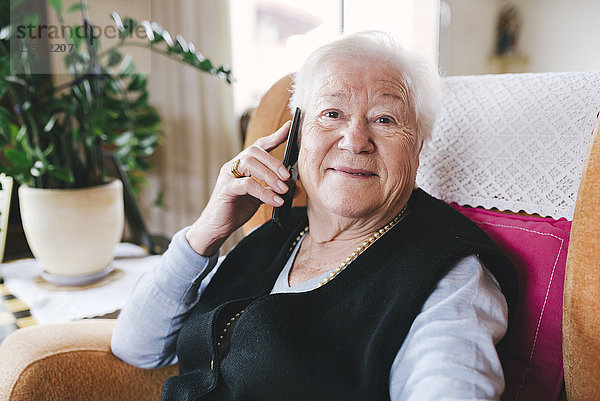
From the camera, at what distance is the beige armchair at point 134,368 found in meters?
0.65

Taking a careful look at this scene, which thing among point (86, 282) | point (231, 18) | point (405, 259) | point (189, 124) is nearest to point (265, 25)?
point (231, 18)

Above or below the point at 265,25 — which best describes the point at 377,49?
below

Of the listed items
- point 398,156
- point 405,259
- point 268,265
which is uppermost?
point 398,156

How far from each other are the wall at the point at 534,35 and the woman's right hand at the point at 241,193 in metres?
4.05

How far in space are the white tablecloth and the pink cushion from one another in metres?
1.03

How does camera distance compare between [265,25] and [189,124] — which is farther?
[265,25]

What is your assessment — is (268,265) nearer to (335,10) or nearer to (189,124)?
(189,124)

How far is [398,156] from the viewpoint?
3.08 ft

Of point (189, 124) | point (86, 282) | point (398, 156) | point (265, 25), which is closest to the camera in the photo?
point (398, 156)

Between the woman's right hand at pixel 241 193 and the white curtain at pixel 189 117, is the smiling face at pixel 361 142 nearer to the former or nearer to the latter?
the woman's right hand at pixel 241 193

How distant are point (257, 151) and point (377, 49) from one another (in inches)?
12.4

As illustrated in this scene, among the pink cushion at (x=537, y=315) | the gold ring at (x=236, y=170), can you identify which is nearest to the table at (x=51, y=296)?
the gold ring at (x=236, y=170)

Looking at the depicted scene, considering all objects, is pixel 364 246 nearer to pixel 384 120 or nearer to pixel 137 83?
pixel 384 120

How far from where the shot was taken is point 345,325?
2.66ft
